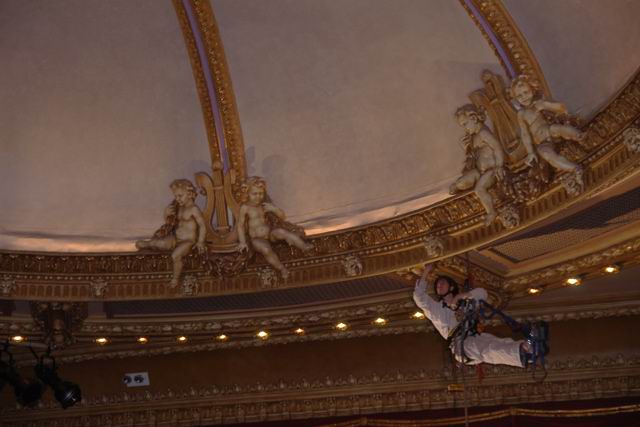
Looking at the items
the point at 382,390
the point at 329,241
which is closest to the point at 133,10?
the point at 329,241

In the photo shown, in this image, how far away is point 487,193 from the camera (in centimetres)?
949

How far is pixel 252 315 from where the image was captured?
38.3ft

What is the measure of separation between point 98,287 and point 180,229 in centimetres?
108

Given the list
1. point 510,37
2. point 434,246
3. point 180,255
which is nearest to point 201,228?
point 180,255

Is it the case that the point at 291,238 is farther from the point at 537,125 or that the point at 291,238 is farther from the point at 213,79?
the point at 537,125

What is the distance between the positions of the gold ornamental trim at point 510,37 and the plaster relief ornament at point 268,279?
3392mm

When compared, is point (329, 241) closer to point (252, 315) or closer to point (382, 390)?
point (252, 315)

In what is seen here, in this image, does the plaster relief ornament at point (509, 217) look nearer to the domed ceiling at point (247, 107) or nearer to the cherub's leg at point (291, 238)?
→ the domed ceiling at point (247, 107)

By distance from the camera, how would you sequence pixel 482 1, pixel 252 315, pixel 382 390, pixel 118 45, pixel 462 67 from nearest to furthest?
pixel 482 1 → pixel 462 67 → pixel 118 45 → pixel 252 315 → pixel 382 390

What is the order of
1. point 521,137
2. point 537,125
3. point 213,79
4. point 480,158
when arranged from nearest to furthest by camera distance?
point 537,125 → point 521,137 → point 480,158 → point 213,79

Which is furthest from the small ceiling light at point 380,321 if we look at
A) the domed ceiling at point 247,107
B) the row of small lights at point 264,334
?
the domed ceiling at point 247,107

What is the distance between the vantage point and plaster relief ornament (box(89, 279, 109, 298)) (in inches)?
429

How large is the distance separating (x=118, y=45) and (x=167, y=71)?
572 millimetres

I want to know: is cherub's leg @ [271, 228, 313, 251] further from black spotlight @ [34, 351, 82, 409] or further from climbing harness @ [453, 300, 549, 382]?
black spotlight @ [34, 351, 82, 409]
